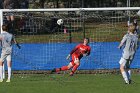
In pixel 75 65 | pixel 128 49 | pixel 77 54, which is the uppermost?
pixel 128 49

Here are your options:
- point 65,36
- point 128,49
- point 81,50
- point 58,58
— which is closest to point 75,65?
point 81,50

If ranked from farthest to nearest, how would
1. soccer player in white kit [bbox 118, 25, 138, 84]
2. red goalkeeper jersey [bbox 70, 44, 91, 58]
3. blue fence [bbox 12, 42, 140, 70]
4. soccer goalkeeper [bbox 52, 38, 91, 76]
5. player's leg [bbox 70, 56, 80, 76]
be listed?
blue fence [bbox 12, 42, 140, 70], red goalkeeper jersey [bbox 70, 44, 91, 58], soccer goalkeeper [bbox 52, 38, 91, 76], player's leg [bbox 70, 56, 80, 76], soccer player in white kit [bbox 118, 25, 138, 84]

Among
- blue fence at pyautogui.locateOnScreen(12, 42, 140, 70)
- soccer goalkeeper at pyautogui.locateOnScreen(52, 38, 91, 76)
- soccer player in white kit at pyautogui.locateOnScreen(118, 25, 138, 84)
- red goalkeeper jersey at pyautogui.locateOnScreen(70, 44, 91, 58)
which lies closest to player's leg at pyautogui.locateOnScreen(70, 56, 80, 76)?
soccer goalkeeper at pyautogui.locateOnScreen(52, 38, 91, 76)

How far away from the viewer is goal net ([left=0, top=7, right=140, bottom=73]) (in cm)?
2572

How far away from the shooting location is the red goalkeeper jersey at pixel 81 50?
82.0 ft

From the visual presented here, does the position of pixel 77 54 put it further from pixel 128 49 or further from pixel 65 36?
pixel 128 49

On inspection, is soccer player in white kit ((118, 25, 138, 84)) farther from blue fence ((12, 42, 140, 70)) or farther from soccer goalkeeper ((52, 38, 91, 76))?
blue fence ((12, 42, 140, 70))

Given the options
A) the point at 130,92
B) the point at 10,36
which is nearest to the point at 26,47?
the point at 10,36

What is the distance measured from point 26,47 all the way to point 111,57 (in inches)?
142

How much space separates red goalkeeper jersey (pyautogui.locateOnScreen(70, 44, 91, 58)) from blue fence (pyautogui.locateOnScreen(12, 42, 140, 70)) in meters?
0.69

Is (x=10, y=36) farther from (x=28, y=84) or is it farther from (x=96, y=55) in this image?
(x=96, y=55)

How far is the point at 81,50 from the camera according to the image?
2516 centimetres

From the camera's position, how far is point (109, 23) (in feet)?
97.9

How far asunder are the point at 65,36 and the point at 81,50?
327 centimetres
